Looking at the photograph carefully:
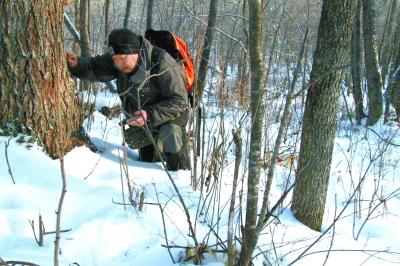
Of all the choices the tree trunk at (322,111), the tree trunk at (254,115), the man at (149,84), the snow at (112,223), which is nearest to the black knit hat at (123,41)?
the man at (149,84)

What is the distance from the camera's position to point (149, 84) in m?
3.07

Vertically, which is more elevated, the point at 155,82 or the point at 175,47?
the point at 175,47

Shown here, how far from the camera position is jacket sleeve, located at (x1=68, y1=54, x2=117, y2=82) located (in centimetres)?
312

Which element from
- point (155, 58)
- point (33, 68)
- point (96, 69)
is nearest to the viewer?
point (33, 68)

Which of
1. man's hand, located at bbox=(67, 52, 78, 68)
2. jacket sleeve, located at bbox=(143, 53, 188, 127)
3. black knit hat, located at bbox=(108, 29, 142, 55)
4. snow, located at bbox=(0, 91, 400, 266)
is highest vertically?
black knit hat, located at bbox=(108, 29, 142, 55)

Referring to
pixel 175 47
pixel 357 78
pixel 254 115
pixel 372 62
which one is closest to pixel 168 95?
pixel 175 47

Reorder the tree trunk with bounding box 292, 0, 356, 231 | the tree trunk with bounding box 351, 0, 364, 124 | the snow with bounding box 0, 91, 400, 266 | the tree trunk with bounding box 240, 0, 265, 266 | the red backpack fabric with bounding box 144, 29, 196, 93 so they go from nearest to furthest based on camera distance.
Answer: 1. the tree trunk with bounding box 240, 0, 265, 266
2. the snow with bounding box 0, 91, 400, 266
3. the tree trunk with bounding box 292, 0, 356, 231
4. the red backpack fabric with bounding box 144, 29, 196, 93
5. the tree trunk with bounding box 351, 0, 364, 124

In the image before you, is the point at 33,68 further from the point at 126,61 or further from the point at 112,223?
the point at 112,223

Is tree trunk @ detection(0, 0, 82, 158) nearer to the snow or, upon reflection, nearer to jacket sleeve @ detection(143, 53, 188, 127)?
the snow

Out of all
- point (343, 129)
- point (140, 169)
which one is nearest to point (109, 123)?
point (140, 169)

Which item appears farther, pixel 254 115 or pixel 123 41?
pixel 123 41

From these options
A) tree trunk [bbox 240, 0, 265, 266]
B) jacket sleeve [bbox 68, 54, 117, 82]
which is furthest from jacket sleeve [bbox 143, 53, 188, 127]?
tree trunk [bbox 240, 0, 265, 266]

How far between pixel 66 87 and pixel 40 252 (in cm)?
Answer: 117

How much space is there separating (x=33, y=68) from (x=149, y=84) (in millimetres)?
921
